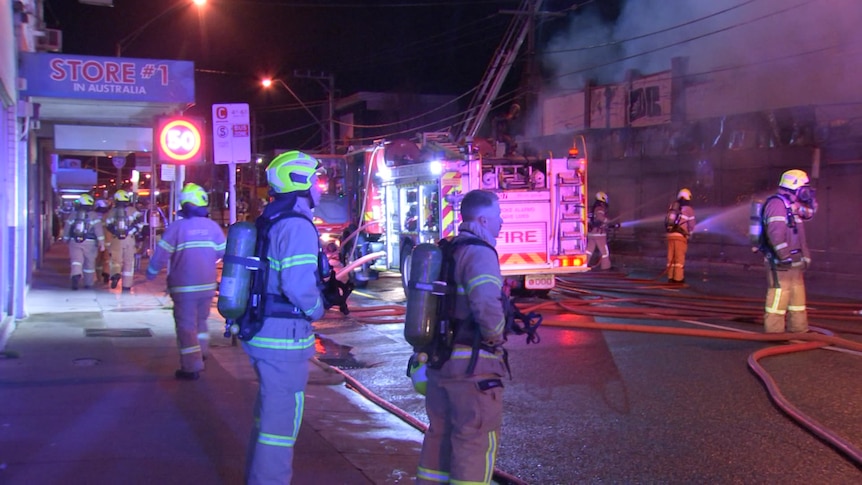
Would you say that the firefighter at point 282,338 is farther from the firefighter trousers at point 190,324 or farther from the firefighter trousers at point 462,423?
the firefighter trousers at point 190,324

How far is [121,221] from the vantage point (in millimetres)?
14438

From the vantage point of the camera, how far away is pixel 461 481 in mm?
3881

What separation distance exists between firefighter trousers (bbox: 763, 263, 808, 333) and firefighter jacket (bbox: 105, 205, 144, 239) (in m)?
10.5

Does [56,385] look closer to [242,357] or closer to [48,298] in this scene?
[242,357]

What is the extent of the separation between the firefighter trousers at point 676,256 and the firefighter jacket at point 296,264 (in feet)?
39.0

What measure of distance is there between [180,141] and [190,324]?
4292mm

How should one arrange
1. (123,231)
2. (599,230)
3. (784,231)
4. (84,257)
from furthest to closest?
(599,230)
(84,257)
(123,231)
(784,231)

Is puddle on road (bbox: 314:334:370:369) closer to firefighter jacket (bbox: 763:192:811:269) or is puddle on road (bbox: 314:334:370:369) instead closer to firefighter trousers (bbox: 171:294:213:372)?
firefighter trousers (bbox: 171:294:213:372)

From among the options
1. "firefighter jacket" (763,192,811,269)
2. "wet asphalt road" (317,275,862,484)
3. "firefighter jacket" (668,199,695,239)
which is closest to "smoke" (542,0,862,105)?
"firefighter jacket" (668,199,695,239)

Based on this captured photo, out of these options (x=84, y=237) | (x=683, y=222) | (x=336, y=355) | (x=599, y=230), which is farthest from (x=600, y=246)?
(x=84, y=237)

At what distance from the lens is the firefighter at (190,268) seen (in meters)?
7.14

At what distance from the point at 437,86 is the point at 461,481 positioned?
44490 mm

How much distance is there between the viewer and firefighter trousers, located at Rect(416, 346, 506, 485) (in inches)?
152

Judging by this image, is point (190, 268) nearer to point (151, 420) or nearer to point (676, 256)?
point (151, 420)
